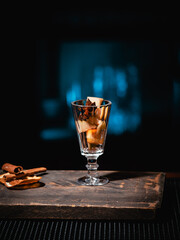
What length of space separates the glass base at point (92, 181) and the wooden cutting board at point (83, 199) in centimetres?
2

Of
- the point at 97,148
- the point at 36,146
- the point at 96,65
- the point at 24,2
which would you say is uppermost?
the point at 24,2

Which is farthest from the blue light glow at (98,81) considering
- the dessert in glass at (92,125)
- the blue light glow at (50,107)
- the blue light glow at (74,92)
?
the dessert in glass at (92,125)

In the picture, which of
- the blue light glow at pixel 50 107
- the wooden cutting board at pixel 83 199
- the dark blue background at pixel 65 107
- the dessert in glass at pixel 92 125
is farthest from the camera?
the blue light glow at pixel 50 107

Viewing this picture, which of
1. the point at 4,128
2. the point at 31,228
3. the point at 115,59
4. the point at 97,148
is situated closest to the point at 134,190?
the point at 97,148

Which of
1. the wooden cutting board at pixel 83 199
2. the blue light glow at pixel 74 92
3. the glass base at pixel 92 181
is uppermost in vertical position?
the blue light glow at pixel 74 92

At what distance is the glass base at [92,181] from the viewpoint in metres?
1.61

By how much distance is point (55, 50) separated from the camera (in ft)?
9.17

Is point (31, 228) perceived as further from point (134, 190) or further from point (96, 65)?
point (96, 65)

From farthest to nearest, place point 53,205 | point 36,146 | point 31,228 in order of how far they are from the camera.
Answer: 1. point 36,146
2. point 31,228
3. point 53,205

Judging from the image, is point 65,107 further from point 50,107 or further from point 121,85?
point 121,85

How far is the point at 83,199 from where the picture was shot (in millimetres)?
1455

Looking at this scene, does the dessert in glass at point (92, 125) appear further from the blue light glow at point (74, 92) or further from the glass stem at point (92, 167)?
the blue light glow at point (74, 92)

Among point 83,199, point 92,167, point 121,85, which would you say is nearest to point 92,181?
point 92,167

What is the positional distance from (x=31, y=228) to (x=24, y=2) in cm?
162
